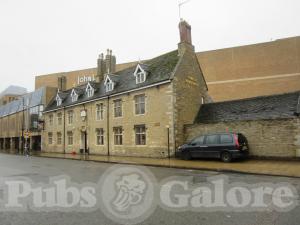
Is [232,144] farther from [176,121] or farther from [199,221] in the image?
[199,221]

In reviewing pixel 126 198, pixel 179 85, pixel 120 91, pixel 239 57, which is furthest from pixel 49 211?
pixel 239 57

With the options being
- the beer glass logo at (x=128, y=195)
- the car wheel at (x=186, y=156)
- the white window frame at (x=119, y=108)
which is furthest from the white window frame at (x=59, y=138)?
the beer glass logo at (x=128, y=195)

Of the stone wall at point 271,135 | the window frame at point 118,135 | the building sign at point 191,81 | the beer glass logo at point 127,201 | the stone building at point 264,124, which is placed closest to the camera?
the beer glass logo at point 127,201

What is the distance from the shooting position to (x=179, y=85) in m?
22.3

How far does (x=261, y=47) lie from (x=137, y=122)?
3552 centimetres

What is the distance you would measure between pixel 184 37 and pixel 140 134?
9.29 m

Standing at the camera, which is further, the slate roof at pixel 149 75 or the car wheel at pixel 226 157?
the slate roof at pixel 149 75

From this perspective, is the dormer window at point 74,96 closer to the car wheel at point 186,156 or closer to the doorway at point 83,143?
the doorway at point 83,143

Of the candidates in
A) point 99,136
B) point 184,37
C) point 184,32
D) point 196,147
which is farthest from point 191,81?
point 99,136

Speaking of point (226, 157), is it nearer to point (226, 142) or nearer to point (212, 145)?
point (226, 142)

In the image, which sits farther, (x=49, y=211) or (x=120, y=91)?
(x=120, y=91)

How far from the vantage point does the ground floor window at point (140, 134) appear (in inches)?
919

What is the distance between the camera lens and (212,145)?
56.1ft

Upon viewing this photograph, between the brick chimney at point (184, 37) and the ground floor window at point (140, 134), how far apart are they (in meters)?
7.28
